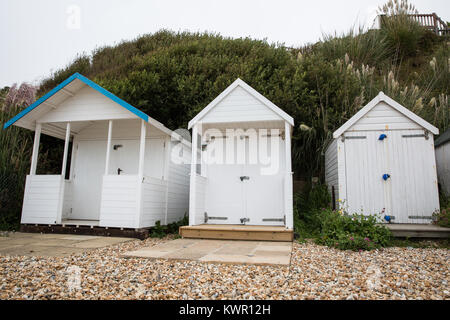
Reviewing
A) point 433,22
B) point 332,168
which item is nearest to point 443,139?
point 332,168

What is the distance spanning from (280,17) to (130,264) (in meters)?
11.8

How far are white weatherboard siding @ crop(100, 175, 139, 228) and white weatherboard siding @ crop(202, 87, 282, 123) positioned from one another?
2174mm

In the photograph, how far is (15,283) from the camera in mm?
2709

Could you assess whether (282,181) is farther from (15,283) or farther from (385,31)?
(385,31)

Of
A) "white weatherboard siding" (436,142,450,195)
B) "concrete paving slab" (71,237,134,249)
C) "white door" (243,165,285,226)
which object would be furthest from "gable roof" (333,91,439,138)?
"concrete paving slab" (71,237,134,249)

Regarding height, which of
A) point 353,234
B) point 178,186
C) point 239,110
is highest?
point 239,110

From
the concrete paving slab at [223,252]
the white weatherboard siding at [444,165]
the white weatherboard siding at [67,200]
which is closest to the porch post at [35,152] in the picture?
the white weatherboard siding at [67,200]

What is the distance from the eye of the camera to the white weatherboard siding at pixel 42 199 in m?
6.44

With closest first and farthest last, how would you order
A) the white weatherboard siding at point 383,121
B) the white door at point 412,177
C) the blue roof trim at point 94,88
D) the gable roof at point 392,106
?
1. the white door at point 412,177
2. the gable roof at point 392,106
3. the white weatherboard siding at point 383,121
4. the blue roof trim at point 94,88

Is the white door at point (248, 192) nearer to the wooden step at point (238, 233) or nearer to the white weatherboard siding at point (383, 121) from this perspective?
the wooden step at point (238, 233)

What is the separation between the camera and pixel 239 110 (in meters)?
6.09

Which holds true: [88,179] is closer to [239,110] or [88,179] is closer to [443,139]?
[239,110]

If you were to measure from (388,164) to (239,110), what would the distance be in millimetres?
3296

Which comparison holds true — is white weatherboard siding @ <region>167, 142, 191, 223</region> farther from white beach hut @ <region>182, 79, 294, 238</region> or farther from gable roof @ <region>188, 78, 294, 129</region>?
gable roof @ <region>188, 78, 294, 129</region>
